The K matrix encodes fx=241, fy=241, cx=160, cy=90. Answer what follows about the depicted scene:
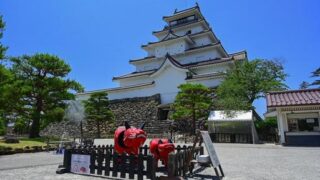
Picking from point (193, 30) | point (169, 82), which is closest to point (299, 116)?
point (169, 82)

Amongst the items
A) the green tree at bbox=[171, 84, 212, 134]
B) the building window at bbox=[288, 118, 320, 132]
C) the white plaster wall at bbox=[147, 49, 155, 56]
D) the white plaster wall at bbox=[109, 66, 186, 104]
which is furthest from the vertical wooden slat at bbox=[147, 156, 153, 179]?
the white plaster wall at bbox=[147, 49, 155, 56]

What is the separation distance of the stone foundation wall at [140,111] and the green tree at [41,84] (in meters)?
9.07

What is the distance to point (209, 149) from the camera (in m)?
6.06

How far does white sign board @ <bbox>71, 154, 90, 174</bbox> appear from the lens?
21.3 ft

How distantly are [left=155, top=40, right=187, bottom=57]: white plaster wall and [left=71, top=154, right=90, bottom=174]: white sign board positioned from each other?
95.2 ft

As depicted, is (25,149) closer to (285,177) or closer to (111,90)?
(285,177)

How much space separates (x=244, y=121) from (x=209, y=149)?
1460 centimetres

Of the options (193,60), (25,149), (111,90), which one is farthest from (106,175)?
(193,60)

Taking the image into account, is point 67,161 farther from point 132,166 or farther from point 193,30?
point 193,30

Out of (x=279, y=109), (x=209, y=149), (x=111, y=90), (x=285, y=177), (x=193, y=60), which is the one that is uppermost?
(x=193, y=60)

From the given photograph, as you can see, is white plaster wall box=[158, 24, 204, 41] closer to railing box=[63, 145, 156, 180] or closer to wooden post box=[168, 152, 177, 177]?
railing box=[63, 145, 156, 180]

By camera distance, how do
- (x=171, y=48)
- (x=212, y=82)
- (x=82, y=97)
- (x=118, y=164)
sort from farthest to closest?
(x=171, y=48)
(x=82, y=97)
(x=212, y=82)
(x=118, y=164)

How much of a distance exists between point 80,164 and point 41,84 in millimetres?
15088

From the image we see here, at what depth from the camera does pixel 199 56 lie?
1315 inches
